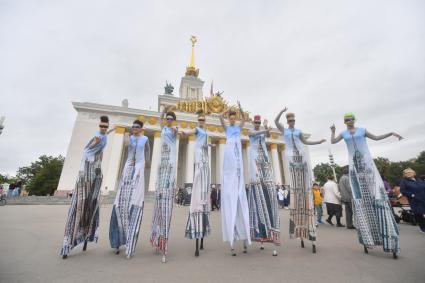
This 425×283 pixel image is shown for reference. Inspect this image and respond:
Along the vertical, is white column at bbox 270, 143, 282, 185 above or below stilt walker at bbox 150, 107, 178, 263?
above

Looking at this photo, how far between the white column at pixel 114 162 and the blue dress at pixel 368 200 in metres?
23.0

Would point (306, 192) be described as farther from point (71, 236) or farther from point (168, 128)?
point (71, 236)

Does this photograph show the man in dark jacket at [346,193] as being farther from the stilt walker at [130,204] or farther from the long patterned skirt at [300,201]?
the stilt walker at [130,204]

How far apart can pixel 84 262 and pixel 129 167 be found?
143cm

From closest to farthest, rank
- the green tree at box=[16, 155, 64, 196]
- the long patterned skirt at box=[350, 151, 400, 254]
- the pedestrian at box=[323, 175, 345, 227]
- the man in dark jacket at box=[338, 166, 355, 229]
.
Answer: the long patterned skirt at box=[350, 151, 400, 254] → the man in dark jacket at box=[338, 166, 355, 229] → the pedestrian at box=[323, 175, 345, 227] → the green tree at box=[16, 155, 64, 196]

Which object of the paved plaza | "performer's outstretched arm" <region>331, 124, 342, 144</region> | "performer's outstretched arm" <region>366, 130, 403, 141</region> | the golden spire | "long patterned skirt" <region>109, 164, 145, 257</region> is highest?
the golden spire

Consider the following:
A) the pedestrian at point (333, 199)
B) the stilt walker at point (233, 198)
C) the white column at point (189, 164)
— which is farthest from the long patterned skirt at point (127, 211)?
the white column at point (189, 164)

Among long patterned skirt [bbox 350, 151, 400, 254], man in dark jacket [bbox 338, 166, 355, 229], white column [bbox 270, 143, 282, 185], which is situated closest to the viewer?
long patterned skirt [bbox 350, 151, 400, 254]

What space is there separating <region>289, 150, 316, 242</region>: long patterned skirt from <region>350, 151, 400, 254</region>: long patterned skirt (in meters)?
0.73

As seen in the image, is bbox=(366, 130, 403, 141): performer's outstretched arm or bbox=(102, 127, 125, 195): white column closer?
bbox=(366, 130, 403, 141): performer's outstretched arm

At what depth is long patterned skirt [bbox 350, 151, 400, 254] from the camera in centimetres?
310

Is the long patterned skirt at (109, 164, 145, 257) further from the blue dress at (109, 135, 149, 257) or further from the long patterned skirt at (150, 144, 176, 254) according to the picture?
the long patterned skirt at (150, 144, 176, 254)

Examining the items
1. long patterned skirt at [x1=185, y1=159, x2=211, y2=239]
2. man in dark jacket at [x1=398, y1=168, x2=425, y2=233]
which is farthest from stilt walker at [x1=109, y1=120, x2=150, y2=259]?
man in dark jacket at [x1=398, y1=168, x2=425, y2=233]

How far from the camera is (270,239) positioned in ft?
11.4
